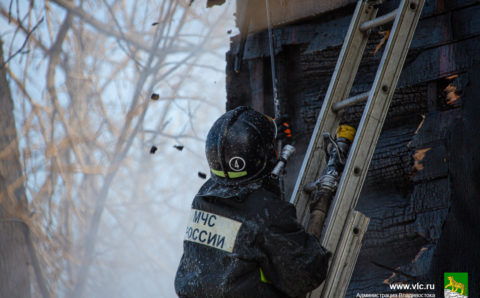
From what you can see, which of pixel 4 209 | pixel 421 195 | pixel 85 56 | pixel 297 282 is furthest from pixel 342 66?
pixel 85 56

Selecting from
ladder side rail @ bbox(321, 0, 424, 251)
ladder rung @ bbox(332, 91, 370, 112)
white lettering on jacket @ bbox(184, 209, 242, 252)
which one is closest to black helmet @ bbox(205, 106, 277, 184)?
white lettering on jacket @ bbox(184, 209, 242, 252)

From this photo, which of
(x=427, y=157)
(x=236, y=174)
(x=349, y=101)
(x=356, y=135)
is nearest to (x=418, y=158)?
(x=427, y=157)

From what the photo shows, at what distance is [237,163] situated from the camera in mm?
2047

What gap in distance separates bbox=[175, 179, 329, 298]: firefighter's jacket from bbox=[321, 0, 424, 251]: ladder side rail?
22 centimetres

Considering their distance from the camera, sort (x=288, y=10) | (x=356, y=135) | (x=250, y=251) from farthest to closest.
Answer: (x=288, y=10), (x=356, y=135), (x=250, y=251)

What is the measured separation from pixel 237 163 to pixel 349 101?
27.6 inches

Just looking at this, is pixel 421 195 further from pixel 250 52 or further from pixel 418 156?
pixel 250 52

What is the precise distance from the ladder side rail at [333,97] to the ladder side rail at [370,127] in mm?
302

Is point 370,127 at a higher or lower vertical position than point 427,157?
lower

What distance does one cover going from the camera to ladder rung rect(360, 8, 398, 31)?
235 cm

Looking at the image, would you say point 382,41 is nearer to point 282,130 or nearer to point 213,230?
point 282,130

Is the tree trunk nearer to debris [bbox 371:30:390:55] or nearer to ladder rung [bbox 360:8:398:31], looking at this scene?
debris [bbox 371:30:390:55]

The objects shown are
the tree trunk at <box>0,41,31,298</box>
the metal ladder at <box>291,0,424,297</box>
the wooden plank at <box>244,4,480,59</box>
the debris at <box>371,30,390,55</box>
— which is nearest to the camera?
the metal ladder at <box>291,0,424,297</box>

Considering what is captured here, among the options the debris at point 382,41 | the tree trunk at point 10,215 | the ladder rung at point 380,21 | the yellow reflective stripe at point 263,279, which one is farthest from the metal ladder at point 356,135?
the tree trunk at point 10,215
